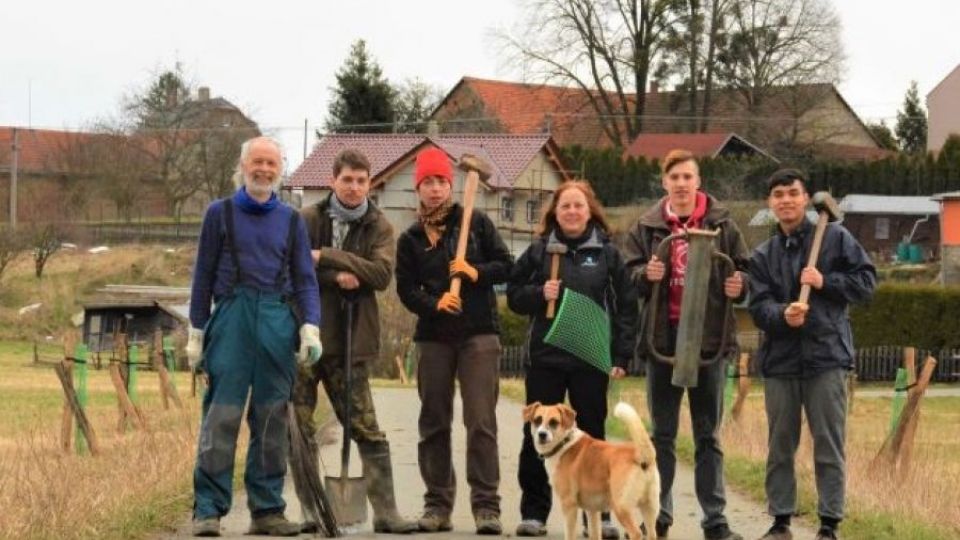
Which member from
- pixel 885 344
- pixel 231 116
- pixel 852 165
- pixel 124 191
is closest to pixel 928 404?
pixel 885 344

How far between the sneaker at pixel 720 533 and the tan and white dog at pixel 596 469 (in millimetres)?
664

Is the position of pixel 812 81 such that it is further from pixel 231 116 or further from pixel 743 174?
pixel 231 116

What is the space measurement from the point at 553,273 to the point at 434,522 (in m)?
1.47

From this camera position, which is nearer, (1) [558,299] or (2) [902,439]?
(1) [558,299]

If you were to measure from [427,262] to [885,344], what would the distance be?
46.4m

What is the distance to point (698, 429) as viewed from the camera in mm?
9297

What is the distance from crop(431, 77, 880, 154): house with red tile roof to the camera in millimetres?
80562

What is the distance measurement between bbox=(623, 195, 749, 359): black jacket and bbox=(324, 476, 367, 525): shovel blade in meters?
1.68

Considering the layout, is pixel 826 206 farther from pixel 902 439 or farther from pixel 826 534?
pixel 902 439

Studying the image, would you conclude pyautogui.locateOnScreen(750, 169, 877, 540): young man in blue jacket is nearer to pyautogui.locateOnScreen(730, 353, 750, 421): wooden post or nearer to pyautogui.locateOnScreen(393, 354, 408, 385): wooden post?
pyautogui.locateOnScreen(730, 353, 750, 421): wooden post

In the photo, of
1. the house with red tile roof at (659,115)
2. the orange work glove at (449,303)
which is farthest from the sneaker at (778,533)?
the house with red tile roof at (659,115)

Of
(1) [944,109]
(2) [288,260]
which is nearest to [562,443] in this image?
(2) [288,260]

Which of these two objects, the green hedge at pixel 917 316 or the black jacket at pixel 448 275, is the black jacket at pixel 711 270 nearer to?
the black jacket at pixel 448 275

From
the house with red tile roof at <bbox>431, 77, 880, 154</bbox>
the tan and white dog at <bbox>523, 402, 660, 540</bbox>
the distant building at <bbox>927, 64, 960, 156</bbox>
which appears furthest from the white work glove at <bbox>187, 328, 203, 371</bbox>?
the distant building at <bbox>927, 64, 960, 156</bbox>
